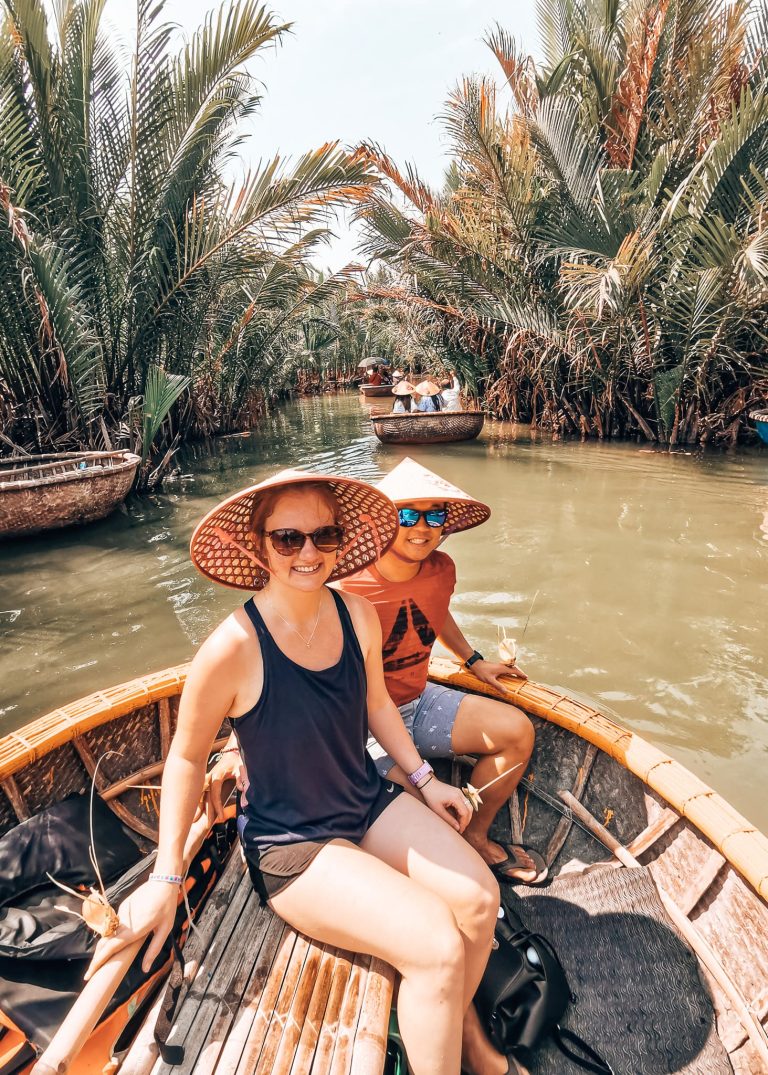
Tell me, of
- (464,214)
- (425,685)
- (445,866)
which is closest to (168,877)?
(445,866)

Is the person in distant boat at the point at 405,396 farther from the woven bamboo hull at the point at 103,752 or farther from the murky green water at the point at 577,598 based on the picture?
the woven bamboo hull at the point at 103,752

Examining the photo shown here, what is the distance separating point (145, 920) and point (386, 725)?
0.77 m

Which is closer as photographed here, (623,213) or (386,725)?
(386,725)

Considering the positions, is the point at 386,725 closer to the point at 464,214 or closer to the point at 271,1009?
the point at 271,1009

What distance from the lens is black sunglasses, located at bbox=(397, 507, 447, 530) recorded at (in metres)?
2.03

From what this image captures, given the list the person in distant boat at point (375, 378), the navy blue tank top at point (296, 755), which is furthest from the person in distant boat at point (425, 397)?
the person in distant boat at point (375, 378)

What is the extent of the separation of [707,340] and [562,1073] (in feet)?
32.4

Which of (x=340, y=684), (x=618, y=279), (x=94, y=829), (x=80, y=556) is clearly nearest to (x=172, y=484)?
(x=80, y=556)

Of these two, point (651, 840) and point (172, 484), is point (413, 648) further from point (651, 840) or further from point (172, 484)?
point (172, 484)

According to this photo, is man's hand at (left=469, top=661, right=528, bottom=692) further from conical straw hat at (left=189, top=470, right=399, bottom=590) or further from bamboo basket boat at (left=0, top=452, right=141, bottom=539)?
bamboo basket boat at (left=0, top=452, right=141, bottom=539)

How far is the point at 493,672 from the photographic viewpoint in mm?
2520

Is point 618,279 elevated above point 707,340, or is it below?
above

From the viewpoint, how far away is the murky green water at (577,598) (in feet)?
11.8

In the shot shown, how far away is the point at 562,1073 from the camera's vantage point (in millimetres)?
1571
